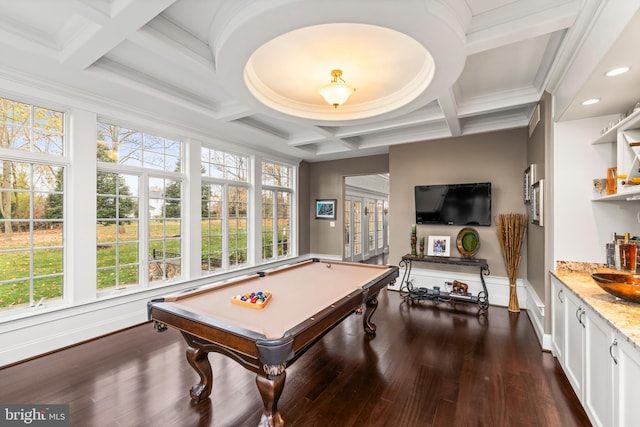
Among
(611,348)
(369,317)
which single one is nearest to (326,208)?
(369,317)

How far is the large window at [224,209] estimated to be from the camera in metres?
4.68

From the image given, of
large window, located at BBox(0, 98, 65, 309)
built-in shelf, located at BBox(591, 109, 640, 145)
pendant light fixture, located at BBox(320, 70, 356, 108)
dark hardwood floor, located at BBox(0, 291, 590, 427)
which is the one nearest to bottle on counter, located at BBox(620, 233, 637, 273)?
built-in shelf, located at BBox(591, 109, 640, 145)

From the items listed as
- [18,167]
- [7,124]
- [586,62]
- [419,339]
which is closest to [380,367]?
[419,339]

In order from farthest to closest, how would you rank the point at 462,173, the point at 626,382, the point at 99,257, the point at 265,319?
the point at 462,173 < the point at 99,257 < the point at 265,319 < the point at 626,382

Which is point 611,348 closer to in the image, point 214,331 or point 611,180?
point 611,180

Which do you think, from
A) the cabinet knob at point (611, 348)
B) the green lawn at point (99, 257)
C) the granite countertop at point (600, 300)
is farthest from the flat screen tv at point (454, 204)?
the green lawn at point (99, 257)

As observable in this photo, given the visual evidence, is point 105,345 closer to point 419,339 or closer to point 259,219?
point 259,219

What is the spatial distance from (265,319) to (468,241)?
3.88 m

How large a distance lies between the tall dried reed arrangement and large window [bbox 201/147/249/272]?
4391 millimetres

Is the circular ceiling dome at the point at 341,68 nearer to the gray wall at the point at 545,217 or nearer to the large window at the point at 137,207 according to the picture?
the gray wall at the point at 545,217

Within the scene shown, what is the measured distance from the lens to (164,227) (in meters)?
4.05

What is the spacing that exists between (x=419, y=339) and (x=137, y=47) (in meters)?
4.07

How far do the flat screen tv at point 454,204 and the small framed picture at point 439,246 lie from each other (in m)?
0.27

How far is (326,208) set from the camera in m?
6.69
